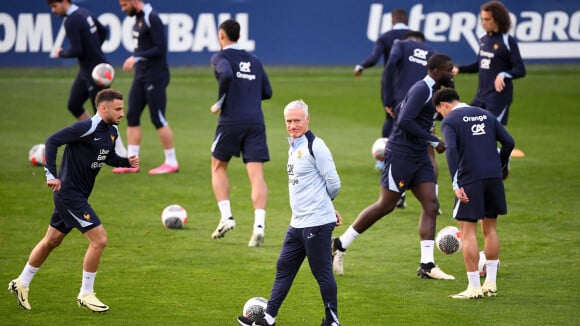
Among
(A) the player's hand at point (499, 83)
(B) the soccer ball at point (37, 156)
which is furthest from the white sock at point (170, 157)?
(A) the player's hand at point (499, 83)

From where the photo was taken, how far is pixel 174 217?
13359 millimetres

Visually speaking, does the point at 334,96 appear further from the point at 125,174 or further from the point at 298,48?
the point at 125,174

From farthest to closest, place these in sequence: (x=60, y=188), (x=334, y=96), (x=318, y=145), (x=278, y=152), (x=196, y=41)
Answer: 1. (x=196, y=41)
2. (x=334, y=96)
3. (x=278, y=152)
4. (x=60, y=188)
5. (x=318, y=145)

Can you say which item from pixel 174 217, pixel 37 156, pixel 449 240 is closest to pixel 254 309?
pixel 449 240

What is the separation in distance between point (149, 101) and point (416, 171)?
6971 mm

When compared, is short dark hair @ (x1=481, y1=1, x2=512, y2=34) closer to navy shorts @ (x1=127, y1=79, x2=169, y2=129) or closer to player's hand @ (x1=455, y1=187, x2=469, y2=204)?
navy shorts @ (x1=127, y1=79, x2=169, y2=129)

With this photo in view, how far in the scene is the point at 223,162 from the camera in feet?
42.4

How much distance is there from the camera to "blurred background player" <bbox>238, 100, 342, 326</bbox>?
8805mm

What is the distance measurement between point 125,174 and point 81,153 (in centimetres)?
730

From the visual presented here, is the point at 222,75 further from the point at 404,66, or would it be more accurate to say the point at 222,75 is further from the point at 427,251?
the point at 427,251

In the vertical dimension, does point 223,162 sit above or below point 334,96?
above

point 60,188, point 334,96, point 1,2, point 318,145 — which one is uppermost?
point 318,145

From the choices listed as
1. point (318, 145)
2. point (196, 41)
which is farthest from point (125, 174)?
point (196, 41)

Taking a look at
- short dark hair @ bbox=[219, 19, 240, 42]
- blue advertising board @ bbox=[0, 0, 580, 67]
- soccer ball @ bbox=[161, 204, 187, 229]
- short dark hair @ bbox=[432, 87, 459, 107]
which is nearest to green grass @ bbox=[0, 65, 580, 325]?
soccer ball @ bbox=[161, 204, 187, 229]
